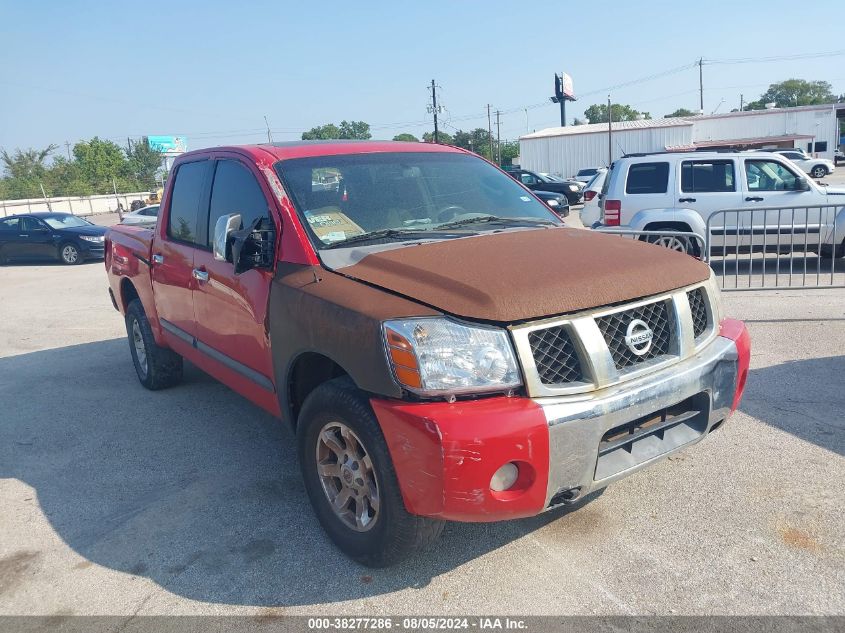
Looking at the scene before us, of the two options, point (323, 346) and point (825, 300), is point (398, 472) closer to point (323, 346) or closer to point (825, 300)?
point (323, 346)

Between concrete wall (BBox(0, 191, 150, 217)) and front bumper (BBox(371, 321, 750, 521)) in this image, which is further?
concrete wall (BBox(0, 191, 150, 217))

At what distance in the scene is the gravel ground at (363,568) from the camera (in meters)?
2.98

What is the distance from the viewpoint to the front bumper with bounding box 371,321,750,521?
2588mm

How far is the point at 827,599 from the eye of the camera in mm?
2809

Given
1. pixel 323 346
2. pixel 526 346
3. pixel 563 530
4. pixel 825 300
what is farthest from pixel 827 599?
pixel 825 300

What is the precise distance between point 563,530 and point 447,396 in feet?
4.08

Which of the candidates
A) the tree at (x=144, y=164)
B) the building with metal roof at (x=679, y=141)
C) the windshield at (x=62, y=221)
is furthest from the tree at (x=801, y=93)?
the windshield at (x=62, y=221)

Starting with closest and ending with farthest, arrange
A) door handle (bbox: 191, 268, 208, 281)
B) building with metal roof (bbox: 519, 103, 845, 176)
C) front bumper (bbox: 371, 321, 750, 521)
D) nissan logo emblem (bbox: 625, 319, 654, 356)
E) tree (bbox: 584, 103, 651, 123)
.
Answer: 1. front bumper (bbox: 371, 321, 750, 521)
2. nissan logo emblem (bbox: 625, 319, 654, 356)
3. door handle (bbox: 191, 268, 208, 281)
4. building with metal roof (bbox: 519, 103, 845, 176)
5. tree (bbox: 584, 103, 651, 123)

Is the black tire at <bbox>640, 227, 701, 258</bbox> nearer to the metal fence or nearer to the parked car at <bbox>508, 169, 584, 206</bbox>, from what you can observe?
the metal fence

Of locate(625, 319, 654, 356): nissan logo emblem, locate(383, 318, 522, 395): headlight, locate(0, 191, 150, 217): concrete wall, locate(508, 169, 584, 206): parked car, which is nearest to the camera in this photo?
locate(383, 318, 522, 395): headlight

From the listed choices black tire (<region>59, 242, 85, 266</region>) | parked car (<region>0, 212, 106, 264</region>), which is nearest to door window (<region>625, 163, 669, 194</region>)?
parked car (<region>0, 212, 106, 264</region>)

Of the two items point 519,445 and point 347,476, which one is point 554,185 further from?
point 519,445

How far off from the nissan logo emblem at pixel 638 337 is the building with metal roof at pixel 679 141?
188ft

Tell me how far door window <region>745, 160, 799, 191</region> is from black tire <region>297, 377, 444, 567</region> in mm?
9559
